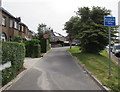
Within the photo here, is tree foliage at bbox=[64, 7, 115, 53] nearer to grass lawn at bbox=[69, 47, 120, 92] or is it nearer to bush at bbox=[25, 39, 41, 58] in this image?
bush at bbox=[25, 39, 41, 58]

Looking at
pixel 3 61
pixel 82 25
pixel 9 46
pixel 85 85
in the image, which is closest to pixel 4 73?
pixel 3 61

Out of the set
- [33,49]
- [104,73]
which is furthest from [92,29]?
[104,73]

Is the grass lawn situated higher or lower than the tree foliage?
lower

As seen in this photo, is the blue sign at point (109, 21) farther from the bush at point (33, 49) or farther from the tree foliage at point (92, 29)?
the bush at point (33, 49)

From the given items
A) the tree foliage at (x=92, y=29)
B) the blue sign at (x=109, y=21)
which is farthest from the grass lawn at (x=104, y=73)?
the tree foliage at (x=92, y=29)

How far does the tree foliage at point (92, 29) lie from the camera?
20.3 m

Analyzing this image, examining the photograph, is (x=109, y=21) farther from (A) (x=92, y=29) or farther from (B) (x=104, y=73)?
(A) (x=92, y=29)

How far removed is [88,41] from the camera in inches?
816

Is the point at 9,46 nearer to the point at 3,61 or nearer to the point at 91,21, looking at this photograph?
the point at 3,61

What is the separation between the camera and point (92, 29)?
20.5 m

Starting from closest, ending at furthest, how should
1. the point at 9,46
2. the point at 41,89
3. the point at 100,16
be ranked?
the point at 41,89 < the point at 9,46 < the point at 100,16

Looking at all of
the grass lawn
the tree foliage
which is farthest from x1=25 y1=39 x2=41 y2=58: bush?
the grass lawn

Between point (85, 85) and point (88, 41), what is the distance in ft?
44.3

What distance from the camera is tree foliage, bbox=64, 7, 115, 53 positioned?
66.5ft
